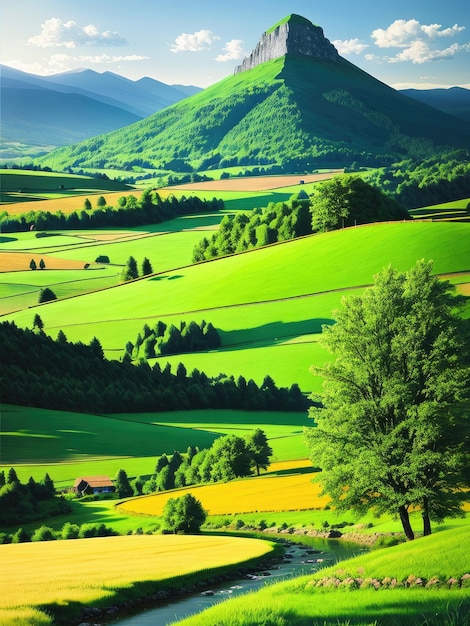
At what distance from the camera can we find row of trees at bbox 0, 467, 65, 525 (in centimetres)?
7375

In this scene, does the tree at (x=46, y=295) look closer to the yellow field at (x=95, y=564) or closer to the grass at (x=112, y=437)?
the grass at (x=112, y=437)

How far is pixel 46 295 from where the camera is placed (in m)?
164

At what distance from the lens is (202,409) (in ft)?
397

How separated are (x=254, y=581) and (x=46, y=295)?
5016 inches

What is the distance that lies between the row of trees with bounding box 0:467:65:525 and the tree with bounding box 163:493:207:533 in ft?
56.2

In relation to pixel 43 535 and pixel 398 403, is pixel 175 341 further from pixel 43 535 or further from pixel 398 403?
pixel 398 403

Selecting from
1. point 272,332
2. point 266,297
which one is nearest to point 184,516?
point 272,332

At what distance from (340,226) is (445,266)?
40.9 m

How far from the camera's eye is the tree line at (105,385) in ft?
386

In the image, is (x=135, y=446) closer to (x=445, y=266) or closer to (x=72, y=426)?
(x=72, y=426)

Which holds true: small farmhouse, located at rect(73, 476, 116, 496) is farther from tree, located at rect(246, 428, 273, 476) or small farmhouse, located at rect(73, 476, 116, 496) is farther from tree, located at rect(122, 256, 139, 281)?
tree, located at rect(122, 256, 139, 281)

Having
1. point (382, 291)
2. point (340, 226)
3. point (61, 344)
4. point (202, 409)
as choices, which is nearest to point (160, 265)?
point (340, 226)

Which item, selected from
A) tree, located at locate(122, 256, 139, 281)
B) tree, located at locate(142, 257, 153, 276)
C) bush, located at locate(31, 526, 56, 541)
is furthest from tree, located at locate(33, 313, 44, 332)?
bush, located at locate(31, 526, 56, 541)

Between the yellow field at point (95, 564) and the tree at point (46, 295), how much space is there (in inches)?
4382
